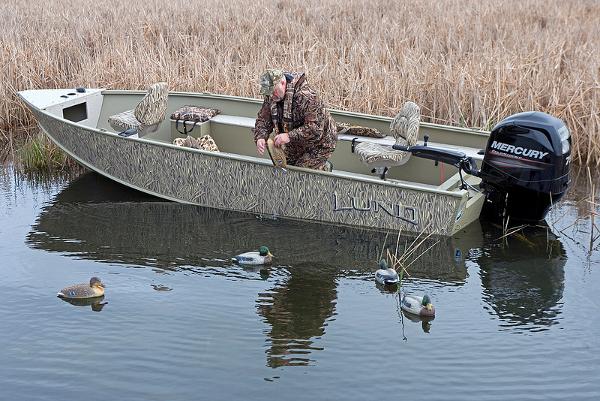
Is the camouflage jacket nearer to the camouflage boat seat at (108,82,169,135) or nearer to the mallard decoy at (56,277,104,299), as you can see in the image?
the camouflage boat seat at (108,82,169,135)

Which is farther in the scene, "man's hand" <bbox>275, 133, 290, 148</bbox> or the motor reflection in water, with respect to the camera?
"man's hand" <bbox>275, 133, 290, 148</bbox>

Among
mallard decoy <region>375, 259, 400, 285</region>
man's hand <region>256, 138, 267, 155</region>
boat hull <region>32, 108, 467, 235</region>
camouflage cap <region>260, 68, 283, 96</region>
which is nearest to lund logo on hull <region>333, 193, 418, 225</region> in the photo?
boat hull <region>32, 108, 467, 235</region>

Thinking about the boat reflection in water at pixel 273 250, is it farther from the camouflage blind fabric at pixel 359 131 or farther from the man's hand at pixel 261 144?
the camouflage blind fabric at pixel 359 131

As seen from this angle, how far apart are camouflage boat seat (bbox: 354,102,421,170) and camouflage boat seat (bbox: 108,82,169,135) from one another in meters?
2.09

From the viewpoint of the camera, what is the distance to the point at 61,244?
7.49 metres

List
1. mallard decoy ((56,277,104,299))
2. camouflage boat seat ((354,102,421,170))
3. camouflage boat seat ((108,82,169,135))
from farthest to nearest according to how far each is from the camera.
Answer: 1. camouflage boat seat ((108,82,169,135))
2. camouflage boat seat ((354,102,421,170))
3. mallard decoy ((56,277,104,299))

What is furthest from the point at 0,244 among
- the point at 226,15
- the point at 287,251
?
the point at 226,15

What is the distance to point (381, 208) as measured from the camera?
750cm

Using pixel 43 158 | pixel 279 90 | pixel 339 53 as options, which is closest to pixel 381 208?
pixel 279 90

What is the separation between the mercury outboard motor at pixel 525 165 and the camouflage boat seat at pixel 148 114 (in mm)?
3105

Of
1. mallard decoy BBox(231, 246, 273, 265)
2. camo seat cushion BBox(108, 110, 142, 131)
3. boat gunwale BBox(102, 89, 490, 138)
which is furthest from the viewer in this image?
camo seat cushion BBox(108, 110, 142, 131)

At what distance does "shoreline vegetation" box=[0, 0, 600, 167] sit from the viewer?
959 cm

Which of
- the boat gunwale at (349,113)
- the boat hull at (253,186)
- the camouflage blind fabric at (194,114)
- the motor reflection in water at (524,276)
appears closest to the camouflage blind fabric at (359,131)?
the boat gunwale at (349,113)

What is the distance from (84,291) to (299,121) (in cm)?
249
